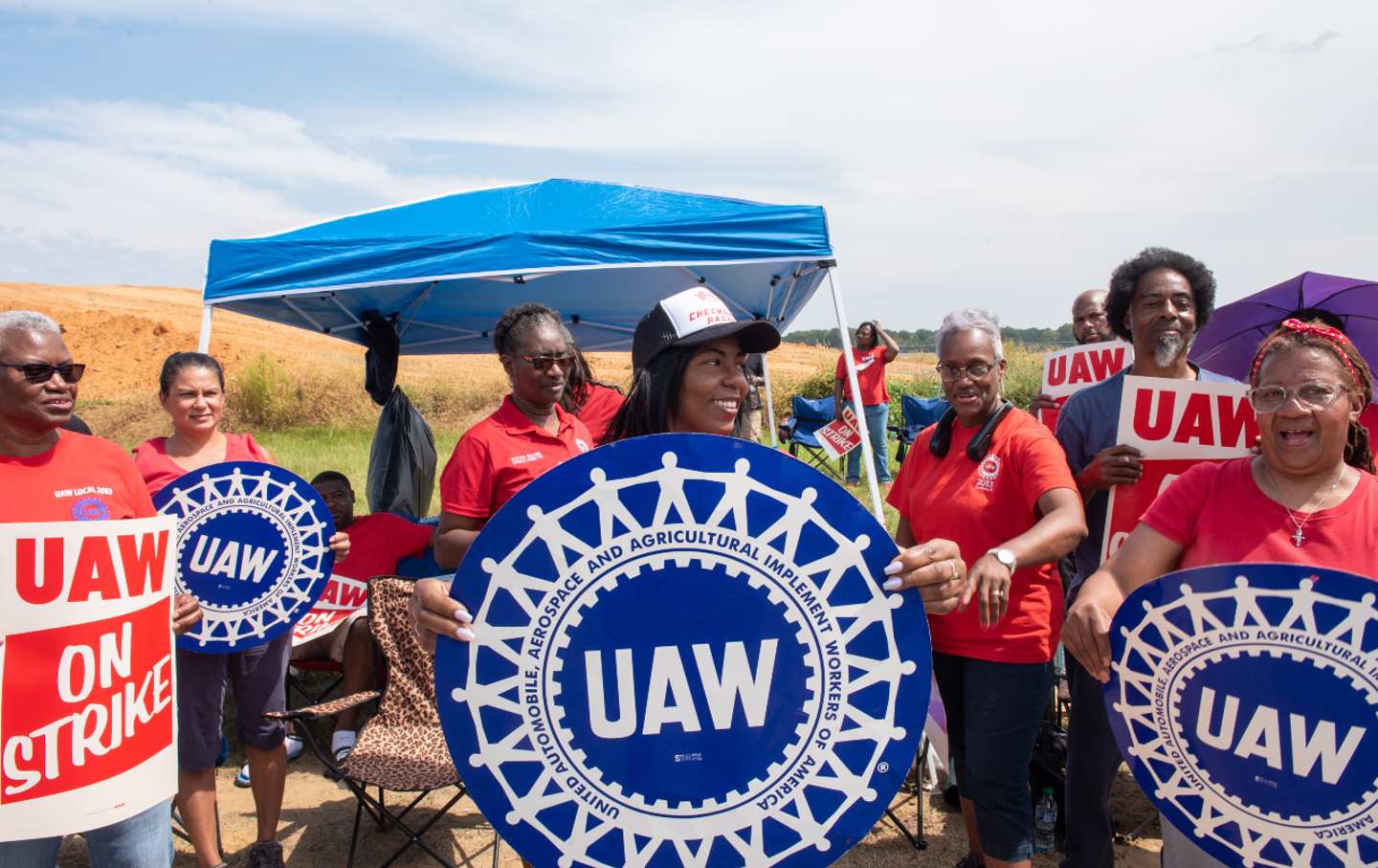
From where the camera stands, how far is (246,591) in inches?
122

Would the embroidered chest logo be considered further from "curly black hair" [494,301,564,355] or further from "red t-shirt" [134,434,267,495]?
"red t-shirt" [134,434,267,495]

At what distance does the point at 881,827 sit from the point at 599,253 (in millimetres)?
3307

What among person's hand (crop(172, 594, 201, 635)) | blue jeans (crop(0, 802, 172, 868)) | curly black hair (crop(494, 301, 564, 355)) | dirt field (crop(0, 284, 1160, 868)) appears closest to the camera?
blue jeans (crop(0, 802, 172, 868))

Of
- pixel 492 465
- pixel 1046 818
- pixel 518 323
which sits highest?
pixel 518 323

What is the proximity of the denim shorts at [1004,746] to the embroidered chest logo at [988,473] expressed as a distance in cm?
50

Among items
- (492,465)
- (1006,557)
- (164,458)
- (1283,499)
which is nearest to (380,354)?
(164,458)

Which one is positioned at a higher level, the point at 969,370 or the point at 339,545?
the point at 969,370

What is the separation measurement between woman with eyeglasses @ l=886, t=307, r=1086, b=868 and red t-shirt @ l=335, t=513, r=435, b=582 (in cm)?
344

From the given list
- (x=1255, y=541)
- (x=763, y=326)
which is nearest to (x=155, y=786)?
(x=763, y=326)

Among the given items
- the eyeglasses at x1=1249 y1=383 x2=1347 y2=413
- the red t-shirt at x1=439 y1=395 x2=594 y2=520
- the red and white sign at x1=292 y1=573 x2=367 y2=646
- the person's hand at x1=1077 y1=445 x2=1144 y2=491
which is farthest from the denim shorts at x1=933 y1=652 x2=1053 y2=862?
the red and white sign at x1=292 y1=573 x2=367 y2=646

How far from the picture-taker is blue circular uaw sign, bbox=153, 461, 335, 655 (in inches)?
119

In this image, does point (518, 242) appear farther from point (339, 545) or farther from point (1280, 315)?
point (1280, 315)

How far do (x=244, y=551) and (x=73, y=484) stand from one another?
1.03 m

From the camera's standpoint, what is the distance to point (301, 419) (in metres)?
19.5
